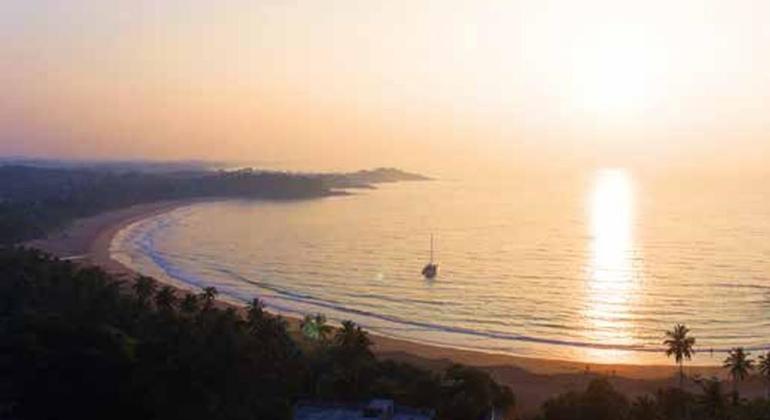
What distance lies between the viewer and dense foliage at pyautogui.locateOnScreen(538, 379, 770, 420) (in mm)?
36156

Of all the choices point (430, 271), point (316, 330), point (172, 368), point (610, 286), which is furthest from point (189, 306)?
point (610, 286)

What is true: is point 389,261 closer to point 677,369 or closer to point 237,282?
point 237,282

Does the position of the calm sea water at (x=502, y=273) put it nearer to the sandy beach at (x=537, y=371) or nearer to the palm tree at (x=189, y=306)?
the sandy beach at (x=537, y=371)

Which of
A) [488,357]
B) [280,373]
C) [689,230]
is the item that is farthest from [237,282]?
[689,230]

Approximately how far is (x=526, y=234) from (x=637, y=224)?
3228 centimetres

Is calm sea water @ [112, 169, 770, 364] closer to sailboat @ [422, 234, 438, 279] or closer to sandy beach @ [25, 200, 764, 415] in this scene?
sailboat @ [422, 234, 438, 279]

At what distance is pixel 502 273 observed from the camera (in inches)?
3548

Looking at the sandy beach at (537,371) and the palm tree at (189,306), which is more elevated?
the palm tree at (189,306)

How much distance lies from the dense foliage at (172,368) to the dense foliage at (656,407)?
4.01m

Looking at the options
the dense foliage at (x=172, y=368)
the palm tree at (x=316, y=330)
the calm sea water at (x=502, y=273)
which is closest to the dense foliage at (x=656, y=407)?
the dense foliage at (x=172, y=368)

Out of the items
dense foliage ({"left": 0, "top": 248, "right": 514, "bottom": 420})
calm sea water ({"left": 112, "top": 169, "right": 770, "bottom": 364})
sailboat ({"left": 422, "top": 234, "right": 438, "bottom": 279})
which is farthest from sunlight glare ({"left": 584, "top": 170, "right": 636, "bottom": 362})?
dense foliage ({"left": 0, "top": 248, "right": 514, "bottom": 420})

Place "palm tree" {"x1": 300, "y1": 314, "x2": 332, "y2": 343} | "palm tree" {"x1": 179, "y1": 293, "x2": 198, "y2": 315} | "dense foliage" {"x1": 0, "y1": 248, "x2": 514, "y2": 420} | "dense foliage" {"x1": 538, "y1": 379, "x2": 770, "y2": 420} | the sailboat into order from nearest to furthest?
"dense foliage" {"x1": 0, "y1": 248, "x2": 514, "y2": 420}, "dense foliage" {"x1": 538, "y1": 379, "x2": 770, "y2": 420}, "palm tree" {"x1": 179, "y1": 293, "x2": 198, "y2": 315}, "palm tree" {"x1": 300, "y1": 314, "x2": 332, "y2": 343}, the sailboat

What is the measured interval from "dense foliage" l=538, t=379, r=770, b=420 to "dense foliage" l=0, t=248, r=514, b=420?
401 centimetres

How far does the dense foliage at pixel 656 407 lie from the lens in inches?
1423
